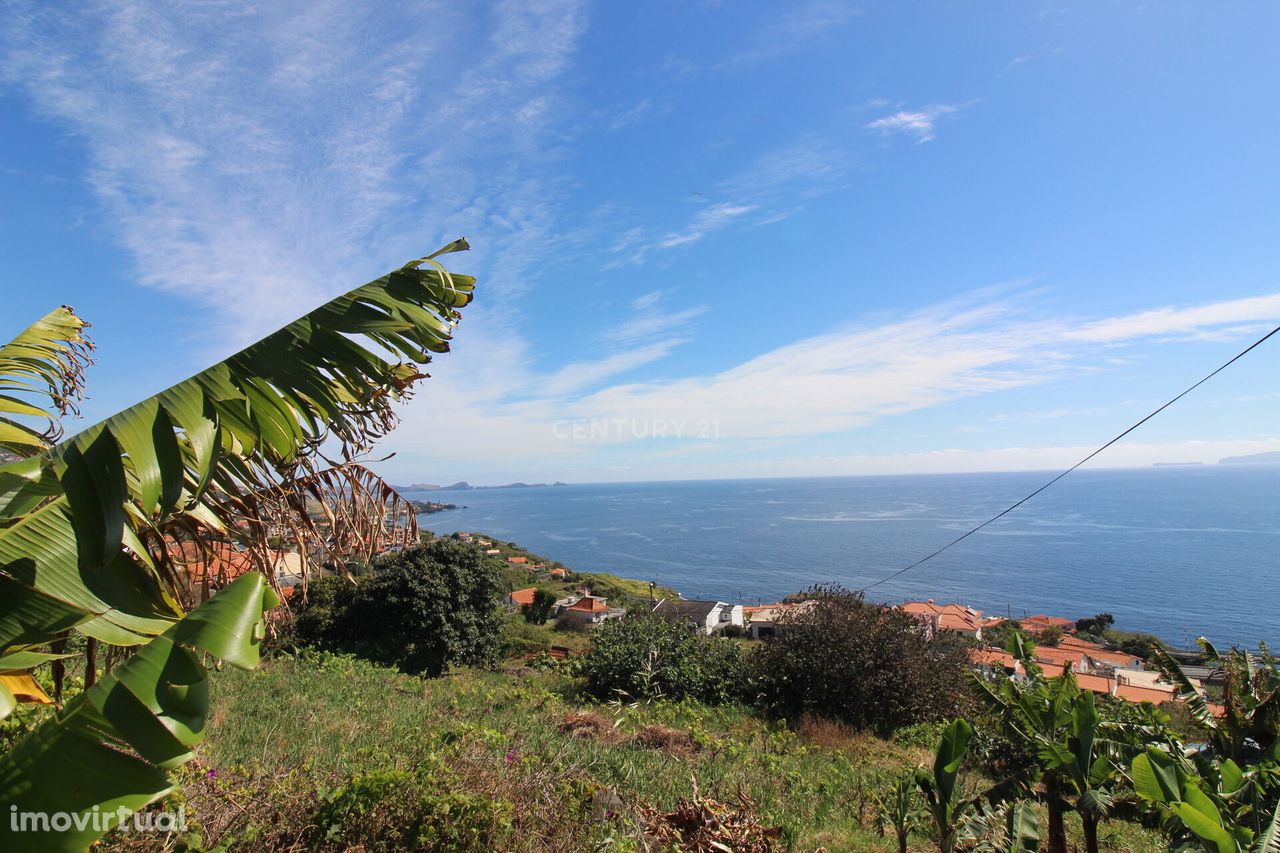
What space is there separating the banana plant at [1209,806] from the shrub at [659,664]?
335 inches

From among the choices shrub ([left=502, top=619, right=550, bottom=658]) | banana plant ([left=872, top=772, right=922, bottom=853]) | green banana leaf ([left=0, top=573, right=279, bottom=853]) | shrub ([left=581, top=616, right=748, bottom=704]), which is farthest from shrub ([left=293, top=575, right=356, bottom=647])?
green banana leaf ([left=0, top=573, right=279, bottom=853])

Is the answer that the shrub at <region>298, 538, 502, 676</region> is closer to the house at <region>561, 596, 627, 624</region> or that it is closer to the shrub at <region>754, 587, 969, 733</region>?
the shrub at <region>754, 587, 969, 733</region>

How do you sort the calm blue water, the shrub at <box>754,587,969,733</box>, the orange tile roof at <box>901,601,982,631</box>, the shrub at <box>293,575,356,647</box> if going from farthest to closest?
the calm blue water, the orange tile roof at <box>901,601,982,631</box>, the shrub at <box>293,575,356,647</box>, the shrub at <box>754,587,969,733</box>

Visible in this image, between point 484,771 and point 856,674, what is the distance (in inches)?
403

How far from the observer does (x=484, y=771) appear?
378 cm

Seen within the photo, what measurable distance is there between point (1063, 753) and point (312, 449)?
490 cm

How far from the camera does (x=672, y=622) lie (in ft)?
45.2

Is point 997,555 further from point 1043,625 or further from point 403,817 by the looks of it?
point 403,817

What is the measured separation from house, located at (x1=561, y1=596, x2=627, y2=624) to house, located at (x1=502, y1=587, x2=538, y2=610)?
8.65 ft

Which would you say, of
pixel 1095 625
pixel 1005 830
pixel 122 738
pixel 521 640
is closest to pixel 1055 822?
pixel 1005 830

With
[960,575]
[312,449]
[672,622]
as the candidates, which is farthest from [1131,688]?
[960,575]

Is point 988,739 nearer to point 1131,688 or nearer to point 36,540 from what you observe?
point 36,540

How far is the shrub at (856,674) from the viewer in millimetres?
12211

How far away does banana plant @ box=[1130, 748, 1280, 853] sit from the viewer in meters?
2.86
